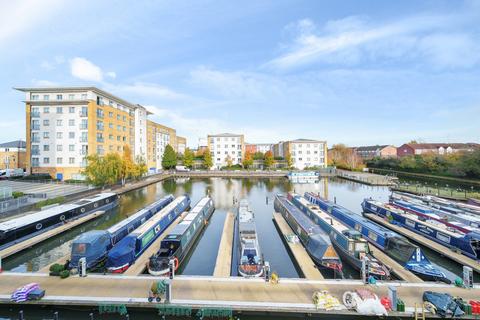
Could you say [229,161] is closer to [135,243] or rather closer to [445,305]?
[135,243]

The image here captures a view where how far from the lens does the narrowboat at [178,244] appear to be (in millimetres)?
14148

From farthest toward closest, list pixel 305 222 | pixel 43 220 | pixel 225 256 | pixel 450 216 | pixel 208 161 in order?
pixel 208 161 < pixel 450 216 < pixel 43 220 < pixel 305 222 < pixel 225 256

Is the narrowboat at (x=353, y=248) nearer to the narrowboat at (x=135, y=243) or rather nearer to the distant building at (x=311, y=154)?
the narrowboat at (x=135, y=243)

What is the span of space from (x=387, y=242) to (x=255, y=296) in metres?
10.6

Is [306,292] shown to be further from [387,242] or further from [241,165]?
[241,165]

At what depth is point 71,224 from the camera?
25.0 m

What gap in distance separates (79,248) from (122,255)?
9.02 feet

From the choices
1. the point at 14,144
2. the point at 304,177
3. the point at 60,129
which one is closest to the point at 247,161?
the point at 304,177

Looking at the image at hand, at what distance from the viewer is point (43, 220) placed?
72.8 feet

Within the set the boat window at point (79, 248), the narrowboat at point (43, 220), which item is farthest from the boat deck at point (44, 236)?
the boat window at point (79, 248)

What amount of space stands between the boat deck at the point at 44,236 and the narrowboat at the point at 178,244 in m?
10.9

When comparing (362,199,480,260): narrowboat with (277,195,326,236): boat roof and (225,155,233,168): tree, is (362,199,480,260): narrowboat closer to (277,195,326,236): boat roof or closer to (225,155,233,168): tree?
(277,195,326,236): boat roof

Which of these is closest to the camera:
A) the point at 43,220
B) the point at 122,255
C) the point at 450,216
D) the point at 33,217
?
the point at 122,255

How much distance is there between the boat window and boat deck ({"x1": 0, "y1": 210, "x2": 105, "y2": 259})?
249 inches
